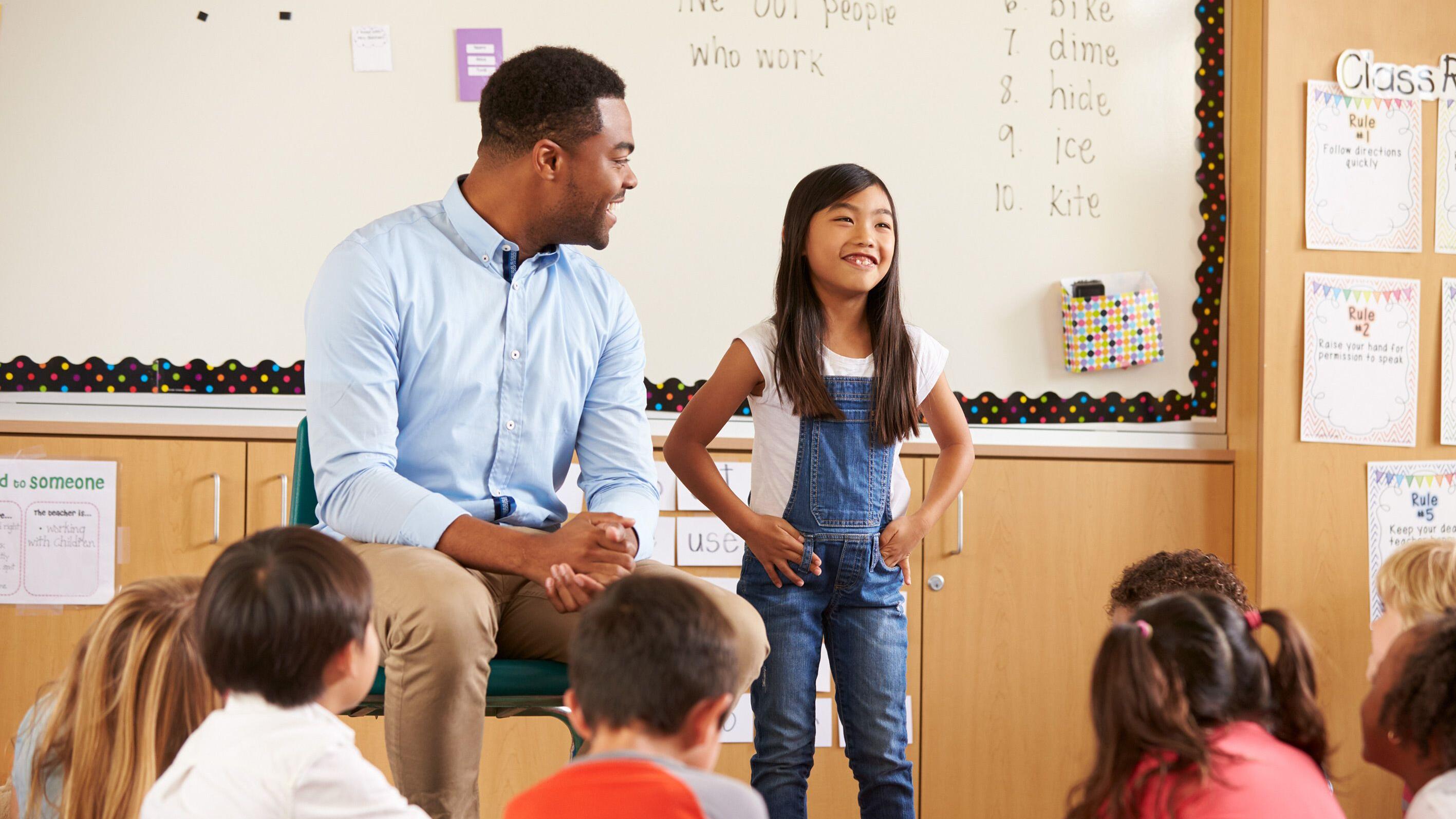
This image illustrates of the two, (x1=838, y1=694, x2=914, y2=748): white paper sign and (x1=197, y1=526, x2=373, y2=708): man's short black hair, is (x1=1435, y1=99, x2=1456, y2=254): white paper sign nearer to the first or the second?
(x1=838, y1=694, x2=914, y2=748): white paper sign

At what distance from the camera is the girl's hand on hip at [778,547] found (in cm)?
181

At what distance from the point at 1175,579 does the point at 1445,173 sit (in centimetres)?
141

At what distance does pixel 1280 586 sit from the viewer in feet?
8.51

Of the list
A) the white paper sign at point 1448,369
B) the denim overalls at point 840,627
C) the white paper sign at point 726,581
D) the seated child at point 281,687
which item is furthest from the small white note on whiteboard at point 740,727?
the white paper sign at point 1448,369

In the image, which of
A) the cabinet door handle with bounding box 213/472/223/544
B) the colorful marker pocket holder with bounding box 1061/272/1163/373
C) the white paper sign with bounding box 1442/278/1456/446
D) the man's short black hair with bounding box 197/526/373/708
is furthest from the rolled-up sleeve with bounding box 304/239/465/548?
the white paper sign with bounding box 1442/278/1456/446

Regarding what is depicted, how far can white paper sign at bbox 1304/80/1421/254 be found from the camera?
261 cm

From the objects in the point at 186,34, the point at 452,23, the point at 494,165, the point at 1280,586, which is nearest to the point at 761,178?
the point at 452,23

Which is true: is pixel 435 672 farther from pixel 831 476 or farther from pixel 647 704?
pixel 831 476

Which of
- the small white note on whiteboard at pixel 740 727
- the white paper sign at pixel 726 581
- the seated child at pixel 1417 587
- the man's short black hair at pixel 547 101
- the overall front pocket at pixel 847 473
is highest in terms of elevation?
the man's short black hair at pixel 547 101

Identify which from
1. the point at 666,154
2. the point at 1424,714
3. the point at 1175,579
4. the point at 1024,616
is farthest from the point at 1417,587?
the point at 666,154

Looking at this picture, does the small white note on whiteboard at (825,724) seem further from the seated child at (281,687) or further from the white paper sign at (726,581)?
the seated child at (281,687)

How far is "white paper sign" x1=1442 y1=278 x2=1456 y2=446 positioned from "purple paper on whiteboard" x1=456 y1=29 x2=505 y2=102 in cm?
214

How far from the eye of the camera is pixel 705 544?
2.55 m

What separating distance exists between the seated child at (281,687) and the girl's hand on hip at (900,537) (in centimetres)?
94
